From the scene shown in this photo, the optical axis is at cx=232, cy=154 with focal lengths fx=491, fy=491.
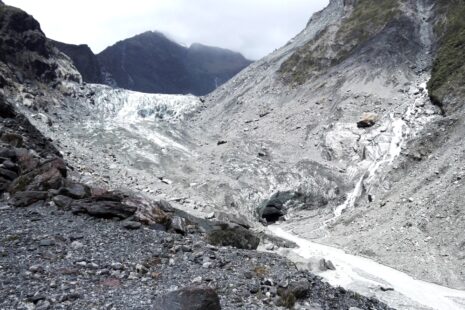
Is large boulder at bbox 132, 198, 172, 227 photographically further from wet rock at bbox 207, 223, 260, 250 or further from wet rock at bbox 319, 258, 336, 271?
wet rock at bbox 319, 258, 336, 271

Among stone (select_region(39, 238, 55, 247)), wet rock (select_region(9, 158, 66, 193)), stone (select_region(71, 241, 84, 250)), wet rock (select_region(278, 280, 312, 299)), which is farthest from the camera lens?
wet rock (select_region(9, 158, 66, 193))

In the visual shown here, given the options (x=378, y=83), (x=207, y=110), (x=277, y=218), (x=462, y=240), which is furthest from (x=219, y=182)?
(x=207, y=110)

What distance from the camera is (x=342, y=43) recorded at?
94.4 metres

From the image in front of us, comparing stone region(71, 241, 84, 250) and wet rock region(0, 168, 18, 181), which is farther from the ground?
wet rock region(0, 168, 18, 181)

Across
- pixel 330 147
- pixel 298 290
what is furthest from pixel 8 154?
pixel 330 147

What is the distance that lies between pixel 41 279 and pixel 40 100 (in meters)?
65.1

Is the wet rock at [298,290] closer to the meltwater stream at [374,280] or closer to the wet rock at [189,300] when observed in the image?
the wet rock at [189,300]

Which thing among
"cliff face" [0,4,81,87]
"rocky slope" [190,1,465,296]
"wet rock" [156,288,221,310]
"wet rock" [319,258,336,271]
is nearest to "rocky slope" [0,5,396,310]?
"wet rock" [156,288,221,310]

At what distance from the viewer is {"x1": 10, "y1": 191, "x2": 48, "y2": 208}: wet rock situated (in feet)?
62.0

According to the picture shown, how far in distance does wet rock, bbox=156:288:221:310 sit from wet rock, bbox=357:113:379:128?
200 feet

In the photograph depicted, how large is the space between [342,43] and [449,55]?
2619 centimetres

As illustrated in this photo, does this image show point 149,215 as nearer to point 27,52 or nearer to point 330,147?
point 330,147

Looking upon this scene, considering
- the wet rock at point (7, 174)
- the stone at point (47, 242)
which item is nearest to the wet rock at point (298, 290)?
the stone at point (47, 242)

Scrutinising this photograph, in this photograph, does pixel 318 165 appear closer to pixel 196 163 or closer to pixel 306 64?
pixel 196 163
